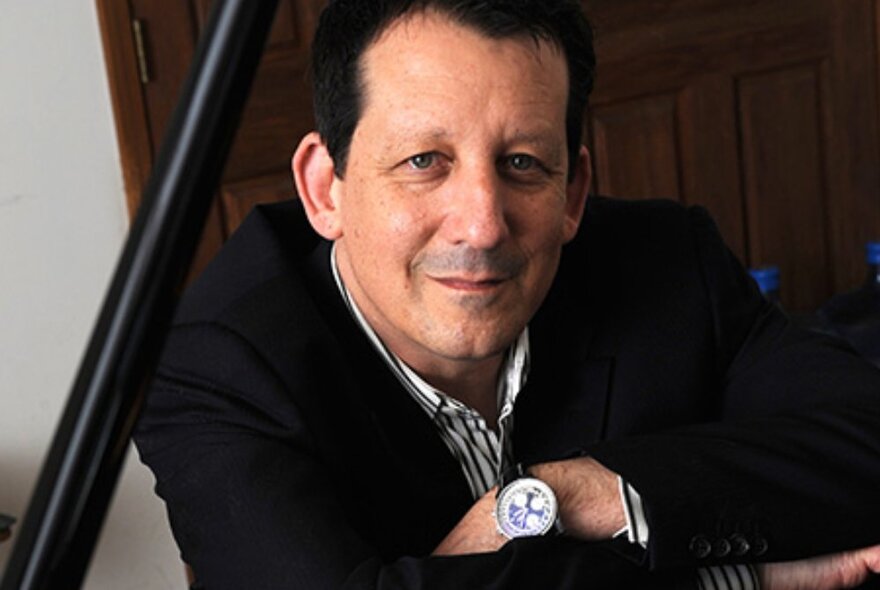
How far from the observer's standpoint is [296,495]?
157 centimetres

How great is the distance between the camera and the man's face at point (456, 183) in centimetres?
155

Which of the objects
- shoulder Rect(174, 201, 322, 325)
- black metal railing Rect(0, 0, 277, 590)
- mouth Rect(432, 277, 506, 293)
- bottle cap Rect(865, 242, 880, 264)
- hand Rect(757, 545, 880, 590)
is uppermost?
black metal railing Rect(0, 0, 277, 590)

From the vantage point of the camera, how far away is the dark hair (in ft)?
5.17

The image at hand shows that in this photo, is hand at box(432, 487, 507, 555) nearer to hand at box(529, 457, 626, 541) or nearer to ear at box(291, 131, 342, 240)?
hand at box(529, 457, 626, 541)

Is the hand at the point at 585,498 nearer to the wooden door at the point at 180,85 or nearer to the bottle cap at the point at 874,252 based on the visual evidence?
the wooden door at the point at 180,85

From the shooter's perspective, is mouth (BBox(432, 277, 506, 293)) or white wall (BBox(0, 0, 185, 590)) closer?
mouth (BBox(432, 277, 506, 293))

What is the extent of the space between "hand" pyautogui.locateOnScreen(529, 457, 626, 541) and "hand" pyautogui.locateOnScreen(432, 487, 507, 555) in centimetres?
6

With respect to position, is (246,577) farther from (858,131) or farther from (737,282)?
(858,131)

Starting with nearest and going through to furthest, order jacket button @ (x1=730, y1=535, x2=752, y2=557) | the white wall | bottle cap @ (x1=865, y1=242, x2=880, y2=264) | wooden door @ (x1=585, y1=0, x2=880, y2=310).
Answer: jacket button @ (x1=730, y1=535, x2=752, y2=557), the white wall, bottle cap @ (x1=865, y1=242, x2=880, y2=264), wooden door @ (x1=585, y1=0, x2=880, y2=310)

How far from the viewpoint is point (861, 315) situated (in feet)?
10.9

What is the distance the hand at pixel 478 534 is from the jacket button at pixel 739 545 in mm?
230

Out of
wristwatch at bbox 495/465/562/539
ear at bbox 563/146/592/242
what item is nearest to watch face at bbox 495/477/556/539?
wristwatch at bbox 495/465/562/539

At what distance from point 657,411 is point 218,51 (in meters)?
1.30

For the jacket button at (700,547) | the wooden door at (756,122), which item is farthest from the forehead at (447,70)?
the wooden door at (756,122)
